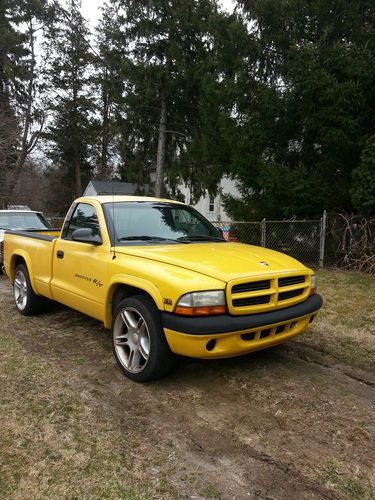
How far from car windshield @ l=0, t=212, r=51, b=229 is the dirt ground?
5.91 m

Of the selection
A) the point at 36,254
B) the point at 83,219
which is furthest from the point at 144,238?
the point at 36,254

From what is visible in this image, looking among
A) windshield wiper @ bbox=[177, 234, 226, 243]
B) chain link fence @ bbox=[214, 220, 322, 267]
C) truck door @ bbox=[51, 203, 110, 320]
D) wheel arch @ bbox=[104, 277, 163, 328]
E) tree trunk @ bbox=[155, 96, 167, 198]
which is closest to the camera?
wheel arch @ bbox=[104, 277, 163, 328]

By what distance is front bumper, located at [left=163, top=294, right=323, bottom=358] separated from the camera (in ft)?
9.93

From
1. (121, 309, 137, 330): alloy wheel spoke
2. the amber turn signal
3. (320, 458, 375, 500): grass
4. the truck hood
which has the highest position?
the truck hood

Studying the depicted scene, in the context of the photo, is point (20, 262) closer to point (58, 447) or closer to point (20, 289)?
point (20, 289)

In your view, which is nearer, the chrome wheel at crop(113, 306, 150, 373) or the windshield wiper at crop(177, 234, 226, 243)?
the chrome wheel at crop(113, 306, 150, 373)

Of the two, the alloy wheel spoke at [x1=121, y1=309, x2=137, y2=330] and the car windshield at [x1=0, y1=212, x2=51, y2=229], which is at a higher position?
the car windshield at [x1=0, y1=212, x2=51, y2=229]

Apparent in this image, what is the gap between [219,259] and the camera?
358cm

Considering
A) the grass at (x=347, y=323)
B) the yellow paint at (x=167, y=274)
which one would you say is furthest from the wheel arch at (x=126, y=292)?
the grass at (x=347, y=323)

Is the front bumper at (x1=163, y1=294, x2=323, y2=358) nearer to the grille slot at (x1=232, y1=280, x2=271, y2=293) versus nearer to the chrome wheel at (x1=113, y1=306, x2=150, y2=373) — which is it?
the grille slot at (x1=232, y1=280, x2=271, y2=293)

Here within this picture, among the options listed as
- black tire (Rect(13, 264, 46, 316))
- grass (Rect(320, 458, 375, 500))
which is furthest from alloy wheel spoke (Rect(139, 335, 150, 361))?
black tire (Rect(13, 264, 46, 316))

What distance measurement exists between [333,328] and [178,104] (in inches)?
609

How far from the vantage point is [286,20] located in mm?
11383

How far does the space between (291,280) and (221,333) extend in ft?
3.34
